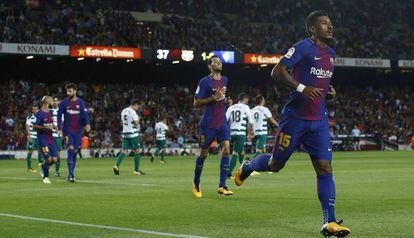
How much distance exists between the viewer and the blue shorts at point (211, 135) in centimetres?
1425

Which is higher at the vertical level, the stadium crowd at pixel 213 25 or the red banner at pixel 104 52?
the stadium crowd at pixel 213 25

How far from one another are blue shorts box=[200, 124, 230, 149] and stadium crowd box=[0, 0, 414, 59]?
32299mm

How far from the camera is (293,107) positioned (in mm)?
8984

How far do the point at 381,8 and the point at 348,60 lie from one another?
12.3 metres

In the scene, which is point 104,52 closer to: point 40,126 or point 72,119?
point 40,126

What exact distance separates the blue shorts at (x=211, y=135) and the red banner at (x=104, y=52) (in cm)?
3245

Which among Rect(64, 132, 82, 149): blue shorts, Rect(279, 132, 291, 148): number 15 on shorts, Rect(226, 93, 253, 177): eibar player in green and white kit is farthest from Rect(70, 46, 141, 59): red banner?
Rect(279, 132, 291, 148): number 15 on shorts

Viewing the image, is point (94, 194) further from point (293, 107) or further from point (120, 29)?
point (120, 29)

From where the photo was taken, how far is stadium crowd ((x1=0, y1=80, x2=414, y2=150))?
45375 millimetres

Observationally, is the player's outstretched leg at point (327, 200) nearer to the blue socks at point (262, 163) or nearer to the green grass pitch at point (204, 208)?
the green grass pitch at point (204, 208)

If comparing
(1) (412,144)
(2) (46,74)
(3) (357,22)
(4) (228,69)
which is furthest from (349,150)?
(2) (46,74)

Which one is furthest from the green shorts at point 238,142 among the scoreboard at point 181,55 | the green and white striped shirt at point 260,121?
the scoreboard at point 181,55

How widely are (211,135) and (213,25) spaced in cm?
4187

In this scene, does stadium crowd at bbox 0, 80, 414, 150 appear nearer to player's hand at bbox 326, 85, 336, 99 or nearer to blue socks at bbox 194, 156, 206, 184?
blue socks at bbox 194, 156, 206, 184
